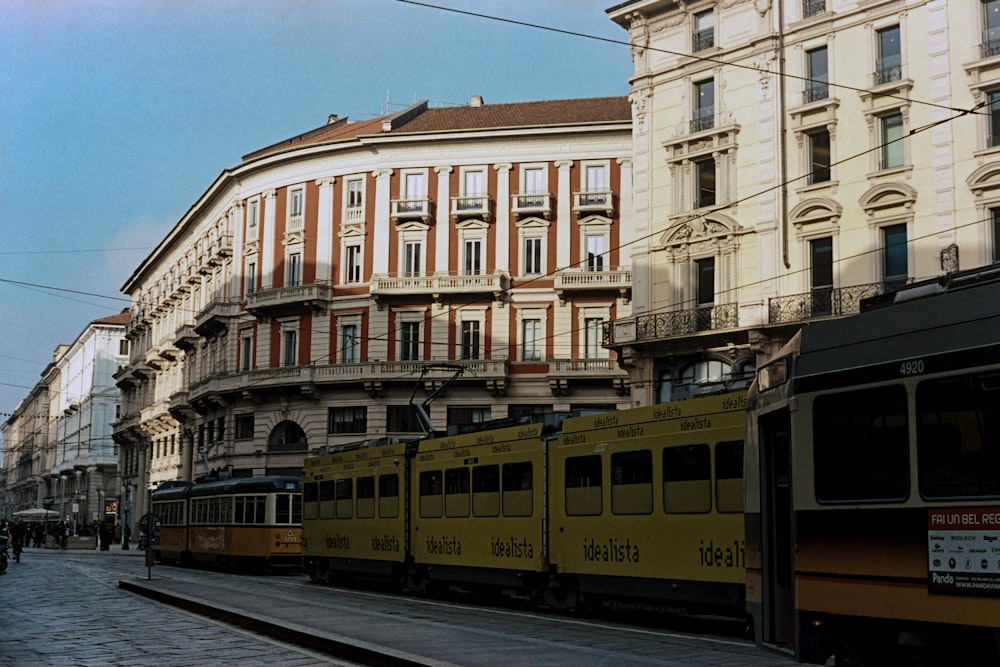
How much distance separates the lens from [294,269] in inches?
1970

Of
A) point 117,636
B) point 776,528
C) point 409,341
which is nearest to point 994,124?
point 776,528

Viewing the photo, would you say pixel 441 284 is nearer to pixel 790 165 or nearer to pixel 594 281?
pixel 594 281

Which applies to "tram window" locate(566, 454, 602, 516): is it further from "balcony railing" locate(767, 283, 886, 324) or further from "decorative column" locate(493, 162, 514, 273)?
"decorative column" locate(493, 162, 514, 273)

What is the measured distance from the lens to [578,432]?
57.8ft

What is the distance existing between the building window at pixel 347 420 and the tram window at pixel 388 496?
2206cm

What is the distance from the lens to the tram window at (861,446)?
812 cm

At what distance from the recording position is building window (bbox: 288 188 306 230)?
50312 mm

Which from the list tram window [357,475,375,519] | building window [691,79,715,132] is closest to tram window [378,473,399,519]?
tram window [357,475,375,519]

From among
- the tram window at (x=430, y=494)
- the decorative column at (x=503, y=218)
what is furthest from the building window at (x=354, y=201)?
the tram window at (x=430, y=494)

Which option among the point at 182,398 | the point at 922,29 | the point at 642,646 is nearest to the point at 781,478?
the point at 642,646

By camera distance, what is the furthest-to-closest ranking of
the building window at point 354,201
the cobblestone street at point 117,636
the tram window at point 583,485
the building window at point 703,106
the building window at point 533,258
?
the building window at point 354,201 → the building window at point 533,258 → the building window at point 703,106 → the tram window at point 583,485 → the cobblestone street at point 117,636

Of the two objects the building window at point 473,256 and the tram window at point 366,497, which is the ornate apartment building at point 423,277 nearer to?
the building window at point 473,256

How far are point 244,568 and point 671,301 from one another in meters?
13.9

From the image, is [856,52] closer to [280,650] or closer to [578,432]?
[578,432]
